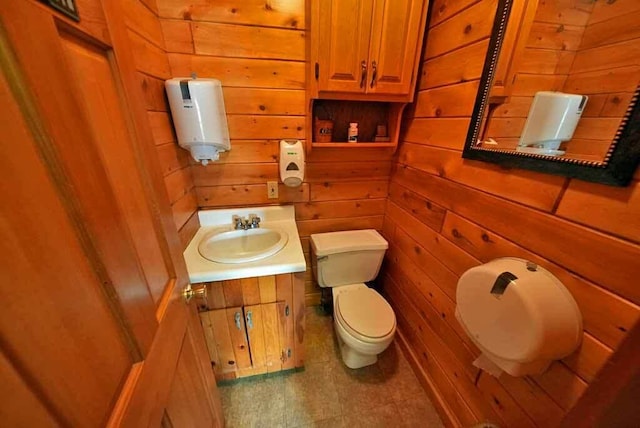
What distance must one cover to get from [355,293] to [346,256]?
25cm

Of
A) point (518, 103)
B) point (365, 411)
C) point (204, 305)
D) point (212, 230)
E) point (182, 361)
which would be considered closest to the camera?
point (182, 361)

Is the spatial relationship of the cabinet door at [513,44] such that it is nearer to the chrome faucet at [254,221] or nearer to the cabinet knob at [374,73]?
the cabinet knob at [374,73]

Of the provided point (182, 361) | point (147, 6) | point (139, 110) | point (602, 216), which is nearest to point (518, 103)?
point (602, 216)

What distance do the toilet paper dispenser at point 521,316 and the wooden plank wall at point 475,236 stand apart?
0.05 m

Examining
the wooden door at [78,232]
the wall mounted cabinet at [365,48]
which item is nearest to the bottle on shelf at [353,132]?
the wall mounted cabinet at [365,48]

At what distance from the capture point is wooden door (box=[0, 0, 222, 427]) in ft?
0.85

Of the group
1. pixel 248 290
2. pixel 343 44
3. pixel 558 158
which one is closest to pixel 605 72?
pixel 558 158

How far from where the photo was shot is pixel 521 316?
65 centimetres

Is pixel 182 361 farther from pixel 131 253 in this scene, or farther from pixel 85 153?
pixel 85 153

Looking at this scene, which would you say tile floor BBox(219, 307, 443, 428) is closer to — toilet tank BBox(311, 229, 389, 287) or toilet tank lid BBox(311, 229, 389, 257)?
toilet tank BBox(311, 229, 389, 287)

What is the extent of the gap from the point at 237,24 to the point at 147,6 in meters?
0.36

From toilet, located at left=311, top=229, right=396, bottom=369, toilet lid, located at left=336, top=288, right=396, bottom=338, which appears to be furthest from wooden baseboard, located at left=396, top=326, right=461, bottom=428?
toilet lid, located at left=336, top=288, right=396, bottom=338

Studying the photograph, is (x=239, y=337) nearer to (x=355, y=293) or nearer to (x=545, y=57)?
(x=355, y=293)

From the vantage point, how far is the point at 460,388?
1098 mm
